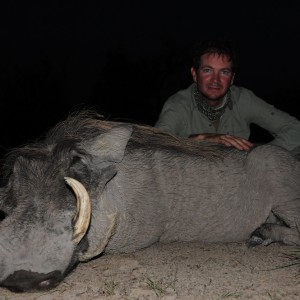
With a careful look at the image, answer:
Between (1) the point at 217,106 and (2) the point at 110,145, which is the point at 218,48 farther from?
(2) the point at 110,145

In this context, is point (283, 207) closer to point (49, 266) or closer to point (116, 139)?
point (116, 139)

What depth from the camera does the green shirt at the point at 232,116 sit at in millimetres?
3738

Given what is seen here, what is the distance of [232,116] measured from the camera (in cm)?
389

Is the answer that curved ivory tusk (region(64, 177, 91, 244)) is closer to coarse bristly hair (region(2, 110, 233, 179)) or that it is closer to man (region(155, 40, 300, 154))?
coarse bristly hair (region(2, 110, 233, 179))

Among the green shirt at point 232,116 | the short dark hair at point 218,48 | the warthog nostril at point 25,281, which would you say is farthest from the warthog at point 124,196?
the short dark hair at point 218,48

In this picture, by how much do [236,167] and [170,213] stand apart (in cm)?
56

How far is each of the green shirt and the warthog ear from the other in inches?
45.1

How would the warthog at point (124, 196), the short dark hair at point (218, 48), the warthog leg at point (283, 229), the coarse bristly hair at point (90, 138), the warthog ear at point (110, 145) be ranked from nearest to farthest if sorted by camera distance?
the warthog at point (124, 196) < the warthog ear at point (110, 145) < the coarse bristly hair at point (90, 138) < the warthog leg at point (283, 229) < the short dark hair at point (218, 48)

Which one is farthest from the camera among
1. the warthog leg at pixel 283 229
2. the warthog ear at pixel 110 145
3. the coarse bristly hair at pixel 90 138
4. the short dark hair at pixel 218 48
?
the short dark hair at pixel 218 48

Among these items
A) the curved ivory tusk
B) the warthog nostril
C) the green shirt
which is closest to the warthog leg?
the green shirt

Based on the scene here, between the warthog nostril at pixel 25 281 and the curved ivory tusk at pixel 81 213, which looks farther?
the curved ivory tusk at pixel 81 213

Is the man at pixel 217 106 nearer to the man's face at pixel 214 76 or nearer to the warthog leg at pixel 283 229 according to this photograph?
the man's face at pixel 214 76

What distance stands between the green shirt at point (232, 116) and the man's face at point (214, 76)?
0.48 feet

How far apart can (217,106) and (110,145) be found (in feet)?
5.11
